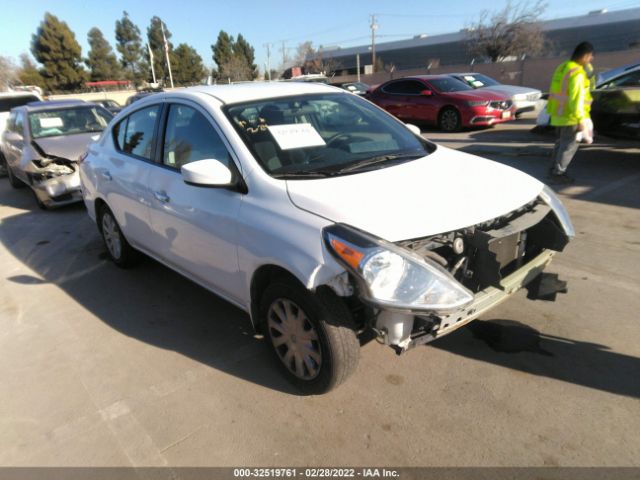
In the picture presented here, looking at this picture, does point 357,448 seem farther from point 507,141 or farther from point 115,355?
point 507,141

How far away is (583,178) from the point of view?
6.92 meters

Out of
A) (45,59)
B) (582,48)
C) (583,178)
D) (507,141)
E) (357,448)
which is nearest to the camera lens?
(357,448)

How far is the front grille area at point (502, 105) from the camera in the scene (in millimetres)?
11578

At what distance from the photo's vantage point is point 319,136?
3258 millimetres

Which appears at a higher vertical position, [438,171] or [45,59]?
[45,59]

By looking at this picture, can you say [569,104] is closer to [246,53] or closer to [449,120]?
[449,120]

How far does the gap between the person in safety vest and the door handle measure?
5392 millimetres

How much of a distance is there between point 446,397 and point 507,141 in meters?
8.91

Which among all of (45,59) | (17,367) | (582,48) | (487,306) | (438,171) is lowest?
(17,367)

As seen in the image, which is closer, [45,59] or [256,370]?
[256,370]

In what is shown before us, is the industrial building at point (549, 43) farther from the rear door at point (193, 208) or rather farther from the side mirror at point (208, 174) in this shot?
the side mirror at point (208, 174)

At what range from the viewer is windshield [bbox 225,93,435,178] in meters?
2.95

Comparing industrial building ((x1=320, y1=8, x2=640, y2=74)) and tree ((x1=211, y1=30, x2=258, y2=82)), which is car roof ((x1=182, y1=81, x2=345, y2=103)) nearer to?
industrial building ((x1=320, y1=8, x2=640, y2=74))

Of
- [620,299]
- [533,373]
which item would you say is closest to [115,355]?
[533,373]
